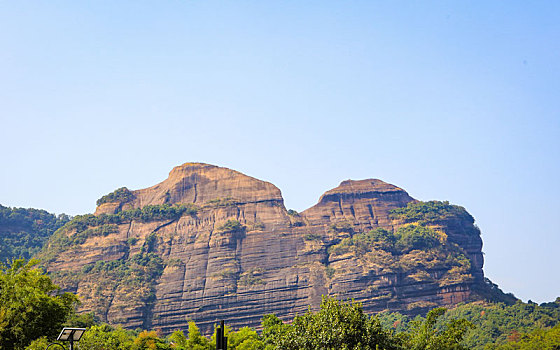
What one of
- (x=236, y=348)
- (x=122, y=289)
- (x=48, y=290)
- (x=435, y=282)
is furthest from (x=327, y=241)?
(x=48, y=290)

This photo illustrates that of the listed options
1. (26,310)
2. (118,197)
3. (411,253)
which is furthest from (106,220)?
(26,310)

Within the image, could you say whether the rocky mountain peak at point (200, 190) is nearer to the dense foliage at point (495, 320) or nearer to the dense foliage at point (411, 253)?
the dense foliage at point (411, 253)

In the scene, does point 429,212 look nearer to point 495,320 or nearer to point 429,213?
point 429,213

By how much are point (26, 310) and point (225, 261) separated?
11072 cm

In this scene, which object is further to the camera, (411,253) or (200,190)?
(200,190)

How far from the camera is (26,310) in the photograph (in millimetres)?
35781

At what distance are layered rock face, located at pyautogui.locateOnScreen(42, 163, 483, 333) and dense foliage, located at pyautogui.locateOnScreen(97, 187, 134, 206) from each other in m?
1.51

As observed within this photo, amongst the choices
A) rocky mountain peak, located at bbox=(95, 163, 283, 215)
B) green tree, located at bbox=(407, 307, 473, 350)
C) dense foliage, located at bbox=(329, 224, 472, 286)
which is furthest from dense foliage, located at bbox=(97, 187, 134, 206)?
green tree, located at bbox=(407, 307, 473, 350)

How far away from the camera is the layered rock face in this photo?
137 metres

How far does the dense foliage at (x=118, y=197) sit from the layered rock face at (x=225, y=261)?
1.51 metres

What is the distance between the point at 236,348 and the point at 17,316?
2189 cm

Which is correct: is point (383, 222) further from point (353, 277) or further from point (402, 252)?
point (353, 277)

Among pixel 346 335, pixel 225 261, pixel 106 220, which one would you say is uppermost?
pixel 106 220

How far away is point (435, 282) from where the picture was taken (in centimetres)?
14800
